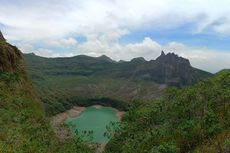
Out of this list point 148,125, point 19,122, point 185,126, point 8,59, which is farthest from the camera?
point 8,59

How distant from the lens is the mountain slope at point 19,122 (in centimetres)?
8432

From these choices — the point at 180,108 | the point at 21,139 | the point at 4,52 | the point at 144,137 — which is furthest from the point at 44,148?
the point at 4,52

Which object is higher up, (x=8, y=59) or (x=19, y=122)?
(x=8, y=59)

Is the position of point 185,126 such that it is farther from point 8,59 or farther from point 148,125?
point 8,59

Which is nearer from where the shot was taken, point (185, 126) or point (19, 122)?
point (19, 122)

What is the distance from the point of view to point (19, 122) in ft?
332

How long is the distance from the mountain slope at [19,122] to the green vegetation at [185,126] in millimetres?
20500

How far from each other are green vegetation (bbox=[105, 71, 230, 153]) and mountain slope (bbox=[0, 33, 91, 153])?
20500 millimetres

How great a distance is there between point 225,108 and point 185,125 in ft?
47.8

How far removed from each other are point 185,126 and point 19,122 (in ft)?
156

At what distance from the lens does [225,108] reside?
110 meters

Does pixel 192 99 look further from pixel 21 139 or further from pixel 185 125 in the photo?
pixel 21 139

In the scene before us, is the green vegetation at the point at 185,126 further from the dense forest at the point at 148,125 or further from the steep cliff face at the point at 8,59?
the steep cliff face at the point at 8,59

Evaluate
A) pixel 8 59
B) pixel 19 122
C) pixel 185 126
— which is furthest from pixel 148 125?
pixel 8 59
